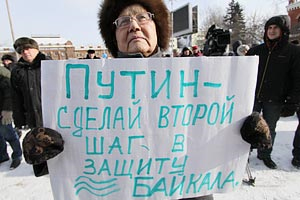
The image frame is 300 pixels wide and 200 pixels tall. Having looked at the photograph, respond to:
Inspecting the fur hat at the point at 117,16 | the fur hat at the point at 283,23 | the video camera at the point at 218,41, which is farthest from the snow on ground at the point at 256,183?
the fur hat at the point at 117,16

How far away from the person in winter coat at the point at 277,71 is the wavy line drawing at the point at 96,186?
2.29m

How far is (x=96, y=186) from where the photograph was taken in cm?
100

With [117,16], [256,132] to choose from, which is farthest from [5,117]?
[256,132]

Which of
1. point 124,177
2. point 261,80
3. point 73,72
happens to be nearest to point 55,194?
point 124,177

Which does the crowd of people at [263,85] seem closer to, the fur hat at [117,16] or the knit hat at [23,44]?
the knit hat at [23,44]

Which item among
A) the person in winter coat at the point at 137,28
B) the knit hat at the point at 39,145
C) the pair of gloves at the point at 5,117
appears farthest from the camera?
the pair of gloves at the point at 5,117

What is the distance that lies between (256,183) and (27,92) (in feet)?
9.29

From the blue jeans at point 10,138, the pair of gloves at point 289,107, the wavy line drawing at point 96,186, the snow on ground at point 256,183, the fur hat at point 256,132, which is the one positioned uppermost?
the fur hat at point 256,132

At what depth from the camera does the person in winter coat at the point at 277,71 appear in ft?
8.10

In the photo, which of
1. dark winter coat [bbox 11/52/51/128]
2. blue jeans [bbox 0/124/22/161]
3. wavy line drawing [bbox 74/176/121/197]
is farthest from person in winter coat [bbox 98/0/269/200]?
blue jeans [bbox 0/124/22/161]

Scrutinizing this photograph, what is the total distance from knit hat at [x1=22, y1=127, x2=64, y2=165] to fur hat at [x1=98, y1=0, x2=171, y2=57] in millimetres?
634

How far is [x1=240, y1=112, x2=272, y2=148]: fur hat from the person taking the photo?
Answer: 3.01ft

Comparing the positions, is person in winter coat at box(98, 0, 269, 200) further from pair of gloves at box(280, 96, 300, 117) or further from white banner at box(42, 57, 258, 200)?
pair of gloves at box(280, 96, 300, 117)

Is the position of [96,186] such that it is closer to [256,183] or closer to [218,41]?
[218,41]
